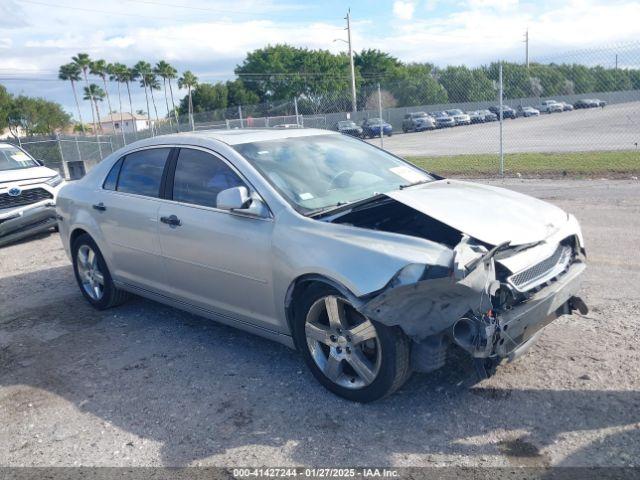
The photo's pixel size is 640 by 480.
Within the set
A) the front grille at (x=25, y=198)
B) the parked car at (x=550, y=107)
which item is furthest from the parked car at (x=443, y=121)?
the front grille at (x=25, y=198)

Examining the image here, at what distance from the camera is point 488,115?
43188 mm

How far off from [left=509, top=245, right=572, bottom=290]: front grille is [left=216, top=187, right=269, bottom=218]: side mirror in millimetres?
1659

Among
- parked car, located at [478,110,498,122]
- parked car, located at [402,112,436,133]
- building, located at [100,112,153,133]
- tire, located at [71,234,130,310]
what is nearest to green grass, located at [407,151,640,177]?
tire, located at [71,234,130,310]

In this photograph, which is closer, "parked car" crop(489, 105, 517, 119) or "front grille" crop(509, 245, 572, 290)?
"front grille" crop(509, 245, 572, 290)

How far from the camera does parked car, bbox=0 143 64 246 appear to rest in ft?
30.4

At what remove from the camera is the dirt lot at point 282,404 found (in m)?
3.14

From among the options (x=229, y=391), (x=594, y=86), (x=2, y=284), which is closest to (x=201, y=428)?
(x=229, y=391)

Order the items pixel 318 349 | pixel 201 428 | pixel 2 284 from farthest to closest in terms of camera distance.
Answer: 1. pixel 2 284
2. pixel 318 349
3. pixel 201 428

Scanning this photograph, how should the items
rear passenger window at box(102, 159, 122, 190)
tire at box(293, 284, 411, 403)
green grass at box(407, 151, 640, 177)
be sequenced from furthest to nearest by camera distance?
green grass at box(407, 151, 640, 177), rear passenger window at box(102, 159, 122, 190), tire at box(293, 284, 411, 403)

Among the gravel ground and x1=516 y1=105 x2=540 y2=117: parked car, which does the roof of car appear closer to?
the gravel ground

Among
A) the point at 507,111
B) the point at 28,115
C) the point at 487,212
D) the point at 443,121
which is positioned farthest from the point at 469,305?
the point at 28,115

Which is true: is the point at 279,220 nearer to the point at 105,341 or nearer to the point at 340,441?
the point at 340,441

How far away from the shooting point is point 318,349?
3.75 meters

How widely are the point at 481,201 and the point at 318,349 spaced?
1.50m
